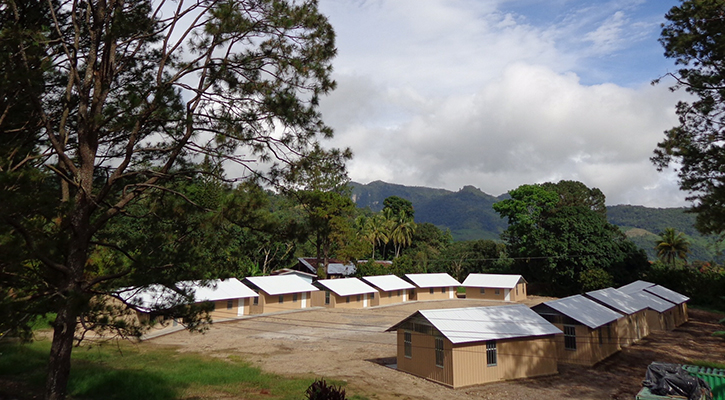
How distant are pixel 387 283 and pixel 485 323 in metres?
28.7

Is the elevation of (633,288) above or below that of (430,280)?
below

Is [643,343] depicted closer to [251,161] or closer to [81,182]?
[251,161]

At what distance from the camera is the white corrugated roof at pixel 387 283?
47625mm

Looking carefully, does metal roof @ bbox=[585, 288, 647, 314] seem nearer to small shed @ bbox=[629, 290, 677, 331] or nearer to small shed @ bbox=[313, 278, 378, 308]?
small shed @ bbox=[629, 290, 677, 331]

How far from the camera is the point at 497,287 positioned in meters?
49.2

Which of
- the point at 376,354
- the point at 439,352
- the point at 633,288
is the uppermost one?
the point at 633,288

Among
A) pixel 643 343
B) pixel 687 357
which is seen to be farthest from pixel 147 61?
pixel 643 343

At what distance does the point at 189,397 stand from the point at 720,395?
1845 centimetres

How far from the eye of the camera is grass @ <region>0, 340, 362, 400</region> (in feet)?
48.9

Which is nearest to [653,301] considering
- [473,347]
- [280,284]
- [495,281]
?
[495,281]

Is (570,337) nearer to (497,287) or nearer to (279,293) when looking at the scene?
(279,293)

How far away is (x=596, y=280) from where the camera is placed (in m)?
44.2

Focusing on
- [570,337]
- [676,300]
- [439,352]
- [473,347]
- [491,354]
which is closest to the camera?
[473,347]

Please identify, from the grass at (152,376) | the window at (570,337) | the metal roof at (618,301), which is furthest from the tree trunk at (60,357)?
the metal roof at (618,301)
